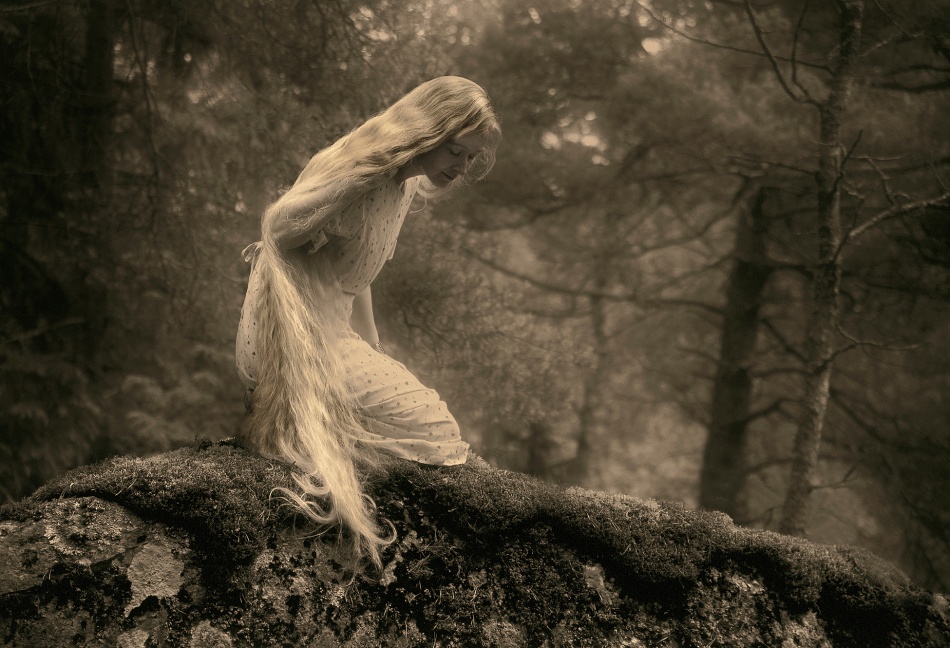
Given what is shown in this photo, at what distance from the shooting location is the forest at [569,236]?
12.9 feet

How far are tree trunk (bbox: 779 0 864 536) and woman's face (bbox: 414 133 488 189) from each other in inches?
93.4

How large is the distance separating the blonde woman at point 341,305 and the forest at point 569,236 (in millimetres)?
2050

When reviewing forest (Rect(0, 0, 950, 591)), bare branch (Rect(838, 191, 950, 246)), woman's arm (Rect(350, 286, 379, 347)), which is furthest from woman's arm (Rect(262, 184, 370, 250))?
bare branch (Rect(838, 191, 950, 246))

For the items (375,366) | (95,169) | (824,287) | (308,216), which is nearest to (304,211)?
(308,216)

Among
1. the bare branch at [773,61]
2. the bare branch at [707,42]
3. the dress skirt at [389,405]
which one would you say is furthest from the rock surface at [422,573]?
the bare branch at [707,42]

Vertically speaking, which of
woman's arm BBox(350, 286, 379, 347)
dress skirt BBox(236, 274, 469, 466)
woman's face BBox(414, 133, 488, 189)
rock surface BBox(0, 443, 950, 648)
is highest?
woman's face BBox(414, 133, 488, 189)

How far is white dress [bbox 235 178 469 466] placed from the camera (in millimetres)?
2176

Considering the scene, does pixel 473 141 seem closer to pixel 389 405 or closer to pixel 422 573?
pixel 389 405

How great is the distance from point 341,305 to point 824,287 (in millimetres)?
2574

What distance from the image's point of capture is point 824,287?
3883mm

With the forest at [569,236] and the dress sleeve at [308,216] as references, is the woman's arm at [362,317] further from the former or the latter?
the forest at [569,236]

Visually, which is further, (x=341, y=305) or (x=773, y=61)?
(x=773, y=61)

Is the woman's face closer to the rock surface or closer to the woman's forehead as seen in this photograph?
the woman's forehead

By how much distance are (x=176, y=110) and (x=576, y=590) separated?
3265 millimetres
